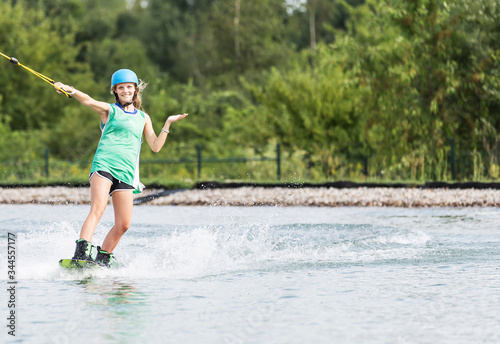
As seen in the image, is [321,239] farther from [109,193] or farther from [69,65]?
[69,65]

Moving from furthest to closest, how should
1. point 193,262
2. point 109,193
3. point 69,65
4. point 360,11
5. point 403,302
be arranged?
1. point 69,65
2. point 360,11
3. point 193,262
4. point 109,193
5. point 403,302

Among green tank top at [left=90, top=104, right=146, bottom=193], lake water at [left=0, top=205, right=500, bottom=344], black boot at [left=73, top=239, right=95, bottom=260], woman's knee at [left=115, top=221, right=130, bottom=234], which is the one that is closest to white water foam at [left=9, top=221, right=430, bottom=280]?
lake water at [left=0, top=205, right=500, bottom=344]

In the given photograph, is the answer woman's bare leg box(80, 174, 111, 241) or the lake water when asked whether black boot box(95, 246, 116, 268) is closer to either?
the lake water

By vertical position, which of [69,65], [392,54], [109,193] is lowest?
[109,193]

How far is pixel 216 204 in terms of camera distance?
1817 centimetres

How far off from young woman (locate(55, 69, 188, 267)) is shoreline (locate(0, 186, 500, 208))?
9877 millimetres

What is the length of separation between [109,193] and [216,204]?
10.2m

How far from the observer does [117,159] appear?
7.84 meters

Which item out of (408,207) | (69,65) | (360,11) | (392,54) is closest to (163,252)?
(408,207)

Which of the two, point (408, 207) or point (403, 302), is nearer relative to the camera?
point (403, 302)

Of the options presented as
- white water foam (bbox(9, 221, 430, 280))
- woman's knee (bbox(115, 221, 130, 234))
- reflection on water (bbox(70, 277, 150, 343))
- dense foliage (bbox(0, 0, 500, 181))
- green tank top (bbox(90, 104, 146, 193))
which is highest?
dense foliage (bbox(0, 0, 500, 181))

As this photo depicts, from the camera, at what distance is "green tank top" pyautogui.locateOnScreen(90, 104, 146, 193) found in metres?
7.83

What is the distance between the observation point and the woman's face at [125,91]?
7953mm

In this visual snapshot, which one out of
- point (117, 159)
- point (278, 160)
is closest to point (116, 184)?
point (117, 159)
